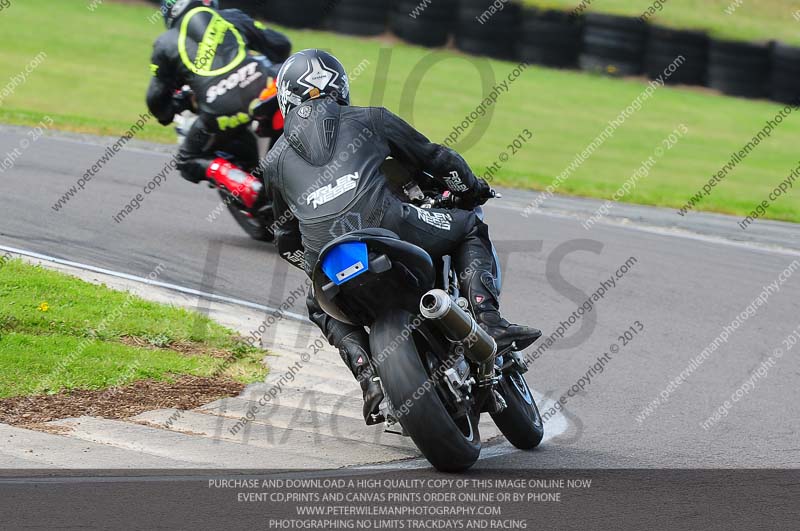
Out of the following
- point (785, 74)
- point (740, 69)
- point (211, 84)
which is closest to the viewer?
point (211, 84)

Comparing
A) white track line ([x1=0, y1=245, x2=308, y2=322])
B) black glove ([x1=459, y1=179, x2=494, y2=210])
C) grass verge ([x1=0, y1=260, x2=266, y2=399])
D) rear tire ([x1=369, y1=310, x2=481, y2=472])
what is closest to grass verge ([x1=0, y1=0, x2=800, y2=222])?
white track line ([x1=0, y1=245, x2=308, y2=322])

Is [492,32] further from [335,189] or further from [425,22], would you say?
[335,189]

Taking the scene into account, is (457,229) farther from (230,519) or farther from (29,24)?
(29,24)

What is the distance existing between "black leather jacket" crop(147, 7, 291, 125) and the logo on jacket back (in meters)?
4.35

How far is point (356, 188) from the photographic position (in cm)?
521

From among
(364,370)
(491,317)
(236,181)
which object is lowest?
(236,181)

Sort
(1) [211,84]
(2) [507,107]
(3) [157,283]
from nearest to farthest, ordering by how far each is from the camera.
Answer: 1. (3) [157,283]
2. (1) [211,84]
3. (2) [507,107]

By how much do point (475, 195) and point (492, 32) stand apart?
1890 centimetres

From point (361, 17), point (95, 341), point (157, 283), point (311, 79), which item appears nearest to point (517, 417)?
point (311, 79)

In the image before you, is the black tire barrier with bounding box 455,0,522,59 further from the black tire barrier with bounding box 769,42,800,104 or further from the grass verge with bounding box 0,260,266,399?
the grass verge with bounding box 0,260,266,399

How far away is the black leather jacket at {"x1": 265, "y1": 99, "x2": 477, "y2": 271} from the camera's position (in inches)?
205

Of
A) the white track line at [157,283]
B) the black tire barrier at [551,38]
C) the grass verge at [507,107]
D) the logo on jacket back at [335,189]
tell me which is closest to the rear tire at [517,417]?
the logo on jacket back at [335,189]

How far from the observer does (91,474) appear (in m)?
4.72

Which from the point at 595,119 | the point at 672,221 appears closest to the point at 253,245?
the point at 672,221
